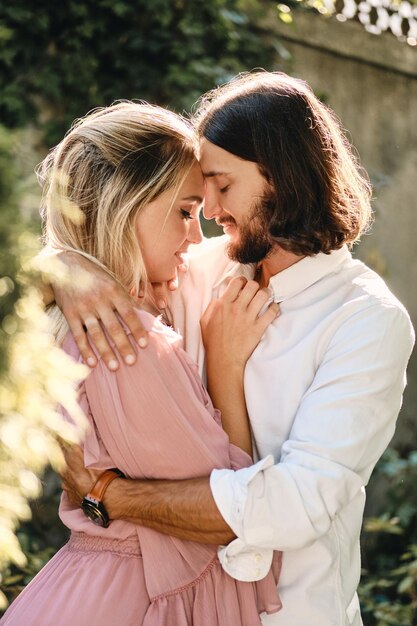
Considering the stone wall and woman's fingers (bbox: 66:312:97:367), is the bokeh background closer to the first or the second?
the stone wall

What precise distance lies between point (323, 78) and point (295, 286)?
10.5 feet

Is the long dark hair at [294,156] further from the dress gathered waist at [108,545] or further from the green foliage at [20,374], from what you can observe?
the green foliage at [20,374]

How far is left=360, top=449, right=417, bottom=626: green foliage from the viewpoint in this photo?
4.65m

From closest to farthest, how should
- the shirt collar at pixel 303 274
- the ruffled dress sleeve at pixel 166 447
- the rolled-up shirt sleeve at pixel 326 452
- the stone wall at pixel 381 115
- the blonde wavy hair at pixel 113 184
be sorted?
the rolled-up shirt sleeve at pixel 326 452, the ruffled dress sleeve at pixel 166 447, the blonde wavy hair at pixel 113 184, the shirt collar at pixel 303 274, the stone wall at pixel 381 115

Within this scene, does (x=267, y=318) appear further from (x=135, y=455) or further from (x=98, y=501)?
(x=98, y=501)

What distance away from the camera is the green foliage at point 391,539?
4652mm

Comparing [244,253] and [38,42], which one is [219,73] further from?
[244,253]

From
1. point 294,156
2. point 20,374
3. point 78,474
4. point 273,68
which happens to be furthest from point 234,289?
point 273,68

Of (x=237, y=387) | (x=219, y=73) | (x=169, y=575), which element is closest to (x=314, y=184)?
(x=237, y=387)

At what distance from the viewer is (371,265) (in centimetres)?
561

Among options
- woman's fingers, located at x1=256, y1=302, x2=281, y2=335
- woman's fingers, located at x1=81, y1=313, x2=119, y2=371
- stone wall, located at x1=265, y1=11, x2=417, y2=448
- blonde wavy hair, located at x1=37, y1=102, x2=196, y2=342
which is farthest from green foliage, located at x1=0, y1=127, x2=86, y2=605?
stone wall, located at x1=265, y1=11, x2=417, y2=448

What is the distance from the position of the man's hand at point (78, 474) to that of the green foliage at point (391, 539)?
2.63 metres

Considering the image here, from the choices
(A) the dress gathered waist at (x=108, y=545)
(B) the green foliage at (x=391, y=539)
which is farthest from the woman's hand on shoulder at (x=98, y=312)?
(B) the green foliage at (x=391, y=539)

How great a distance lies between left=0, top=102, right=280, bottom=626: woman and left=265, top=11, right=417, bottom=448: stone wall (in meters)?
3.16
